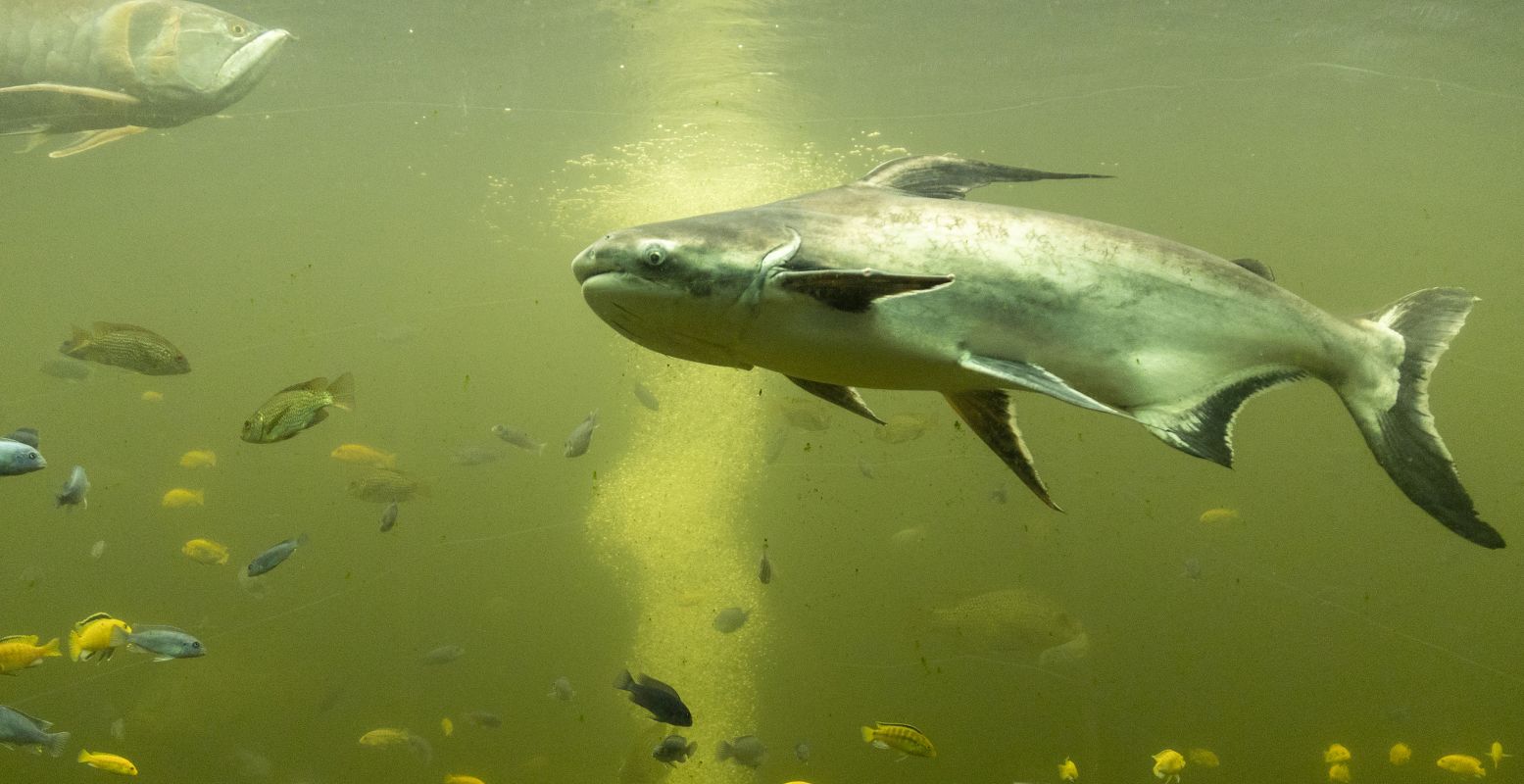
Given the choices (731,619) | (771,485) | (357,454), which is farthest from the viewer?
(771,485)

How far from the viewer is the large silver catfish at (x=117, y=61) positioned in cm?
645

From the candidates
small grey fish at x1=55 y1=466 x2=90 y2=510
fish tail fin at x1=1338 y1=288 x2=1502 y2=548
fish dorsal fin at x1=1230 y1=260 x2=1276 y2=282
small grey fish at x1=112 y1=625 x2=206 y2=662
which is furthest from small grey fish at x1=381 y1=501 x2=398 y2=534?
fish tail fin at x1=1338 y1=288 x2=1502 y2=548

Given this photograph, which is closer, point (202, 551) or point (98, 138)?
point (98, 138)

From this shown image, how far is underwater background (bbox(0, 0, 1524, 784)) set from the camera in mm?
10617

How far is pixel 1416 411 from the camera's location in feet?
7.44

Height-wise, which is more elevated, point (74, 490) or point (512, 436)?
point (74, 490)

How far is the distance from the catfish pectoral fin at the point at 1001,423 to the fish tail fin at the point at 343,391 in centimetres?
453

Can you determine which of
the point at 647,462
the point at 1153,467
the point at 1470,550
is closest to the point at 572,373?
the point at 647,462

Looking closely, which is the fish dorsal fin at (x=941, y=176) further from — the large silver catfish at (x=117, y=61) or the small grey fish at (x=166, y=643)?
the large silver catfish at (x=117, y=61)

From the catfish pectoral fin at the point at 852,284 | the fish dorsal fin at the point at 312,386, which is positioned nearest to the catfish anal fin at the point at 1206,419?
the catfish pectoral fin at the point at 852,284

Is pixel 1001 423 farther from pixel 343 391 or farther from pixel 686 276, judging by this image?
pixel 343 391

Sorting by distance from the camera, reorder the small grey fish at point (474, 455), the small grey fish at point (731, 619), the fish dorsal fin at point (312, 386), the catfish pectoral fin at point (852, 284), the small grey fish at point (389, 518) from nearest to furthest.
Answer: the catfish pectoral fin at point (852, 284), the fish dorsal fin at point (312, 386), the small grey fish at point (389, 518), the small grey fish at point (731, 619), the small grey fish at point (474, 455)

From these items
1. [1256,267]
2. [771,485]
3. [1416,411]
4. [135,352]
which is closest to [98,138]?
[135,352]

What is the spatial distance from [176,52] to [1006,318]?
726 cm
